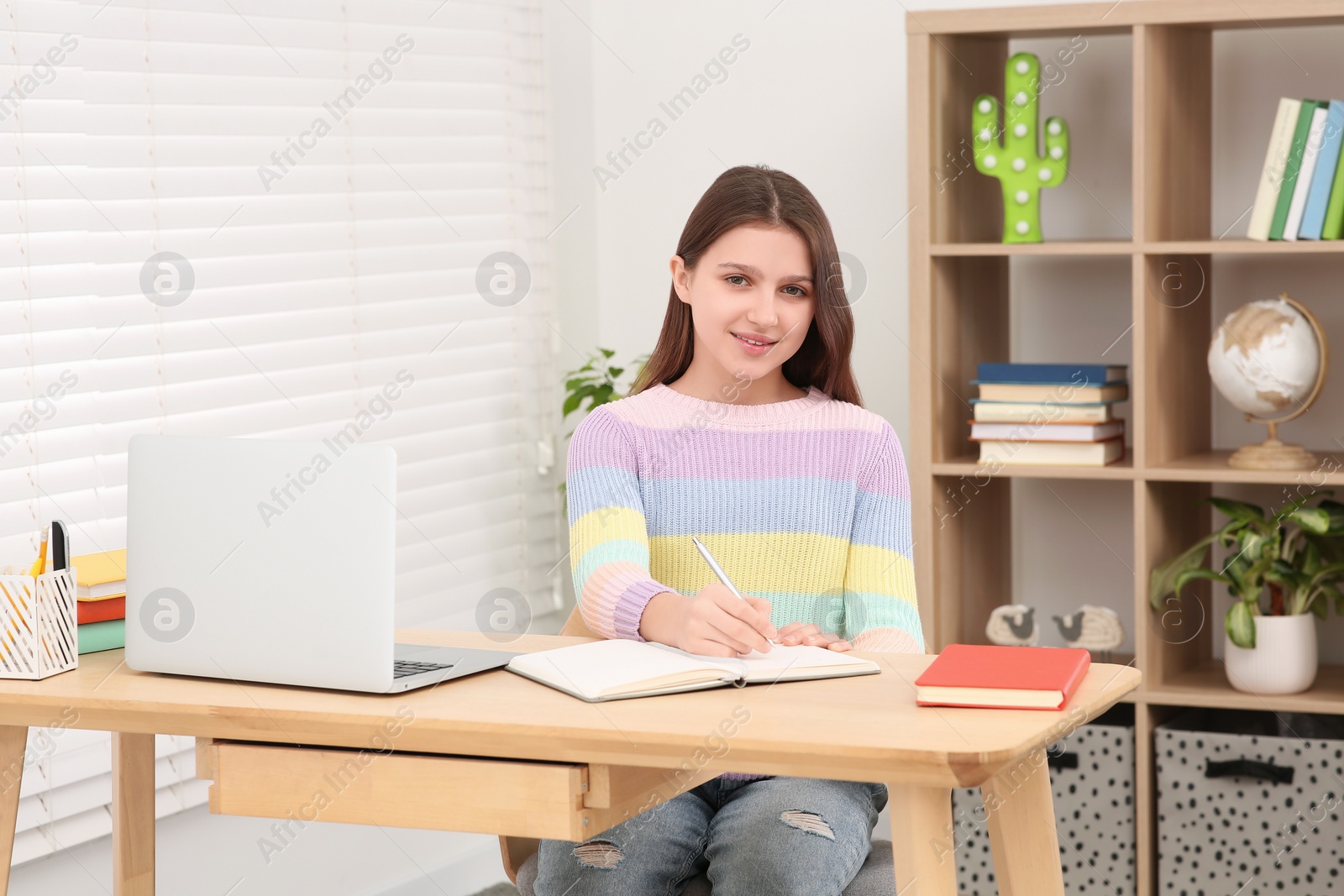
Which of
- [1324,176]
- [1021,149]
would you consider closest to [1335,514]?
[1324,176]

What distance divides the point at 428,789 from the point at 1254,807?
1.86m

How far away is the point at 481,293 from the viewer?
3.27m

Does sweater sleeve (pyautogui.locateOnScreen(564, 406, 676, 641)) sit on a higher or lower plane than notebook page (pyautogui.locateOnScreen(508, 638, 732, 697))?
higher

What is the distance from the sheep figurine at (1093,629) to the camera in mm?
2848

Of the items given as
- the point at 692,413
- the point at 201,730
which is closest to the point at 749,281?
the point at 692,413

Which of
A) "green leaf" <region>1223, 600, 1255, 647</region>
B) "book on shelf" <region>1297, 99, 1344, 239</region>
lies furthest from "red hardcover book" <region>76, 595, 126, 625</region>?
"book on shelf" <region>1297, 99, 1344, 239</region>

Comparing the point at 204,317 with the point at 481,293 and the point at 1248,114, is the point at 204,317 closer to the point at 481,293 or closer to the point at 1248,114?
the point at 481,293

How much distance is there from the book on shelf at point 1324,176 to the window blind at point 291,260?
5.48ft

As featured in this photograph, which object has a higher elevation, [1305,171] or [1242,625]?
[1305,171]

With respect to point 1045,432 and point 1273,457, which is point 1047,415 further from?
point 1273,457

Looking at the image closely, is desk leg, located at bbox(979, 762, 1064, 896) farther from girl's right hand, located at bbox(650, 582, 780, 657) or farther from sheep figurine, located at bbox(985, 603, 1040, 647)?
sheep figurine, located at bbox(985, 603, 1040, 647)

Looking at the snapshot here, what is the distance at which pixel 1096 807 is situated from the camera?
2.78 meters

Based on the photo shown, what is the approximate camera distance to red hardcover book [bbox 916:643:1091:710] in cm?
129

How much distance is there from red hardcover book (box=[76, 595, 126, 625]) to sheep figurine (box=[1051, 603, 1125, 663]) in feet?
6.02
